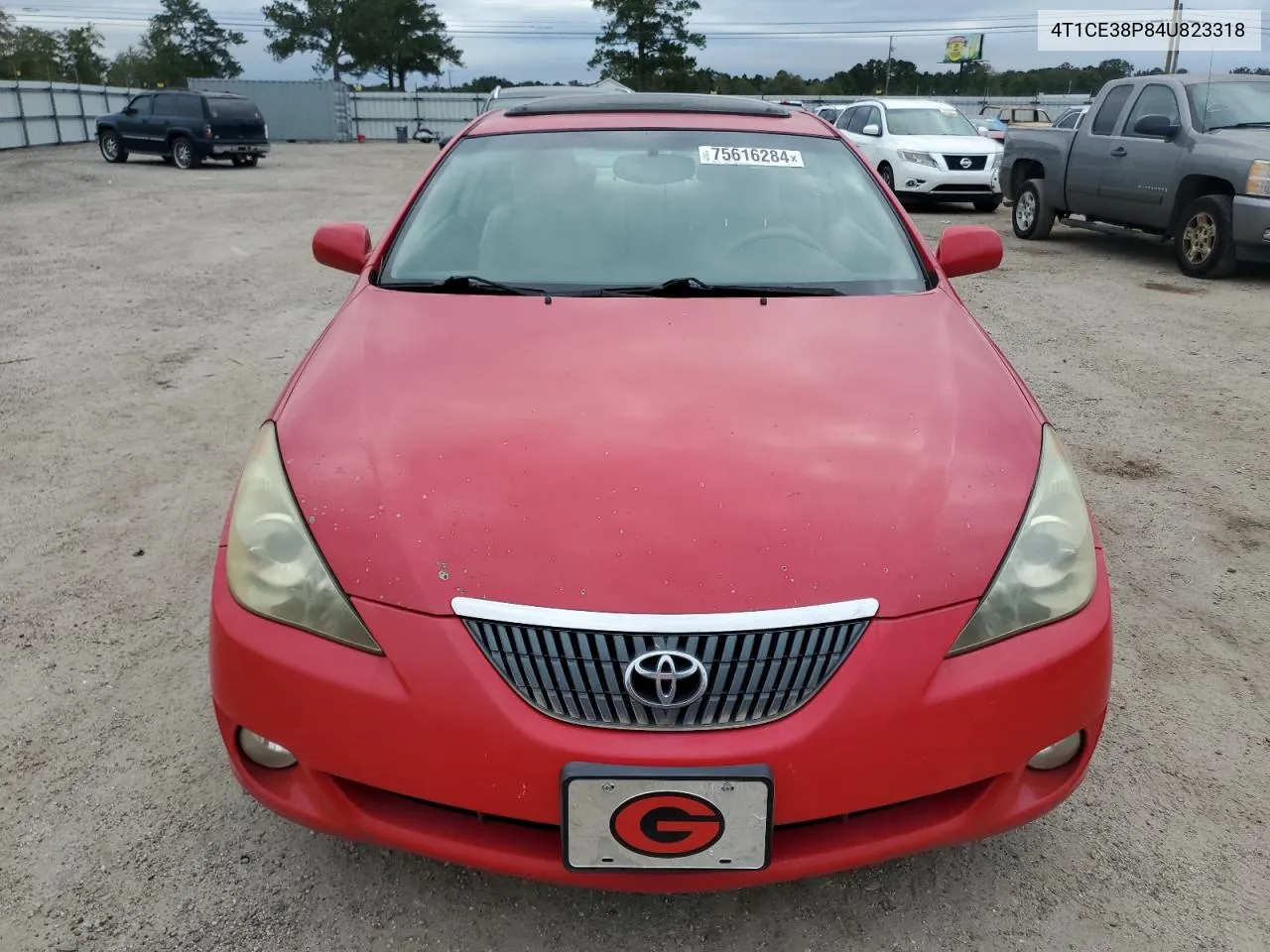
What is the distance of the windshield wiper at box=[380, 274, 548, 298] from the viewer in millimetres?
2561

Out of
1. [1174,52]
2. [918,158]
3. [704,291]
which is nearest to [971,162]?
[918,158]

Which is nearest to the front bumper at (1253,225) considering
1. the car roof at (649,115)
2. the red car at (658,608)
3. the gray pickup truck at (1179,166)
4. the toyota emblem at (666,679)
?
the gray pickup truck at (1179,166)

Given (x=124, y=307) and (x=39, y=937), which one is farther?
(x=124, y=307)

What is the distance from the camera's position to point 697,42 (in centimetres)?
6488

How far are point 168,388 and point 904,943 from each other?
15.7 feet

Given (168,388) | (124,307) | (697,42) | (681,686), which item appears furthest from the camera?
(697,42)

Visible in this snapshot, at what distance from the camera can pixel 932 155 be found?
13.6 m

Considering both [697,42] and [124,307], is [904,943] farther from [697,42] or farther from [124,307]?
[697,42]

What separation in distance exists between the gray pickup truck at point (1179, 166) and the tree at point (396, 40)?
70346 mm

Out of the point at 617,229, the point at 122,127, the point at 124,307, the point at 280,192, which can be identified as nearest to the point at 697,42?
the point at 122,127

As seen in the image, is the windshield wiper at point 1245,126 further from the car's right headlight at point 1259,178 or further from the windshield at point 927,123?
the windshield at point 927,123

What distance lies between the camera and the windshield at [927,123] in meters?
14.5

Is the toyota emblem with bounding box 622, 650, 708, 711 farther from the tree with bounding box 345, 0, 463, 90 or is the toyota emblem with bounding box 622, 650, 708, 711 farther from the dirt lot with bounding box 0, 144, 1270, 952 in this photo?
the tree with bounding box 345, 0, 463, 90

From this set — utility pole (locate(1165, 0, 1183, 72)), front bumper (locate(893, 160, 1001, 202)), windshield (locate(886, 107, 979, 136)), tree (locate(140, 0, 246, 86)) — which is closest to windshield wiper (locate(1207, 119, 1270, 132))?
front bumper (locate(893, 160, 1001, 202))
